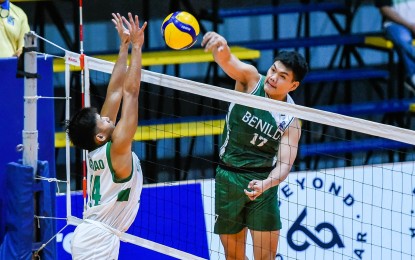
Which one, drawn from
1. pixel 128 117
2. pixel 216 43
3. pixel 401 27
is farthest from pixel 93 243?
pixel 401 27

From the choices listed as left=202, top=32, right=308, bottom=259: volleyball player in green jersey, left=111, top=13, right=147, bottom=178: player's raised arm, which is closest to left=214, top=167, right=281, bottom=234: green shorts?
left=202, top=32, right=308, bottom=259: volleyball player in green jersey

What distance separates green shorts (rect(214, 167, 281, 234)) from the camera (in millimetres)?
7969

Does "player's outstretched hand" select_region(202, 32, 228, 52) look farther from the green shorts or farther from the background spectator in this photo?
the background spectator

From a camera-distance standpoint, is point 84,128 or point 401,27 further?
point 401,27

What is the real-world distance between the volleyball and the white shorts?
1.41m

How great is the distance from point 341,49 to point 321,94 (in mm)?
641

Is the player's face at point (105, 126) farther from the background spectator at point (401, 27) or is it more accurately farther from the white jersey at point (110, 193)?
the background spectator at point (401, 27)

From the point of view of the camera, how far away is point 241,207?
8000 mm

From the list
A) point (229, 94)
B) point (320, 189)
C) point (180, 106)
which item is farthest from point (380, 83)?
point (229, 94)

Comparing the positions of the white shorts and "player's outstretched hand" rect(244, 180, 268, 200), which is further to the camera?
"player's outstretched hand" rect(244, 180, 268, 200)

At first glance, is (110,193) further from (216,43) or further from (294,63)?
(294,63)

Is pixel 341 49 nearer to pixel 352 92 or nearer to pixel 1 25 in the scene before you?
pixel 352 92

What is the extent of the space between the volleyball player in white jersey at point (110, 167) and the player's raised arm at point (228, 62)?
0.47 meters

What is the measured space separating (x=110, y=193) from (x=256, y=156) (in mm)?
1137
